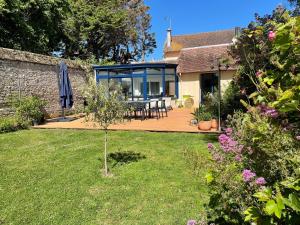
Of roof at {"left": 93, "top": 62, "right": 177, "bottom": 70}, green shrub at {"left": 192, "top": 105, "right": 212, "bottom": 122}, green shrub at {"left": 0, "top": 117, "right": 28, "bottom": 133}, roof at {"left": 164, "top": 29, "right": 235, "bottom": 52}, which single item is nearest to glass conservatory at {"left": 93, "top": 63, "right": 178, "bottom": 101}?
roof at {"left": 93, "top": 62, "right": 177, "bottom": 70}

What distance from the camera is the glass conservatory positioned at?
20.5 m

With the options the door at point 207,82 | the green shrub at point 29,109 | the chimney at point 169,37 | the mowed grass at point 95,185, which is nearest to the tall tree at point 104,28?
the chimney at point 169,37

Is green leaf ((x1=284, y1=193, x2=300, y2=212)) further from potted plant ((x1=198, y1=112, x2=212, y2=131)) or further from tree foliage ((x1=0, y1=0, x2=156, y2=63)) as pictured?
tree foliage ((x1=0, y1=0, x2=156, y2=63))

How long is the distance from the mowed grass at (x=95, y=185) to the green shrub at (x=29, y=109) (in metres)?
3.43

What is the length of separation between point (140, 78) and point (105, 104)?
581 inches

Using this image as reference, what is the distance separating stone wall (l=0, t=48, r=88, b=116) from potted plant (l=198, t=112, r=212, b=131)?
181 inches

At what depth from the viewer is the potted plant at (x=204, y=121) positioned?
1054 cm

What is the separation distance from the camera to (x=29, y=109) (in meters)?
12.7

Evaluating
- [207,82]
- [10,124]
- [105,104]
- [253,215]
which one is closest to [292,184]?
[253,215]

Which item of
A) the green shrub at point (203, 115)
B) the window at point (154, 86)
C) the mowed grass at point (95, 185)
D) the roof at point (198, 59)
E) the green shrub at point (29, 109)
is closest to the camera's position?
the mowed grass at point (95, 185)

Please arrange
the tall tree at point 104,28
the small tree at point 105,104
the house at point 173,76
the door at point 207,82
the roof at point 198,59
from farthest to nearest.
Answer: the tall tree at point 104,28
the door at point 207,82
the roof at point 198,59
the house at point 173,76
the small tree at point 105,104

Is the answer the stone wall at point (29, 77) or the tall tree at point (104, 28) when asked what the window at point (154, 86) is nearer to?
the stone wall at point (29, 77)

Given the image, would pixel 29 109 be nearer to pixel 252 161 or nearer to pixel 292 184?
pixel 252 161

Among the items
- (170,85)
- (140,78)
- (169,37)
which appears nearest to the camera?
(140,78)
